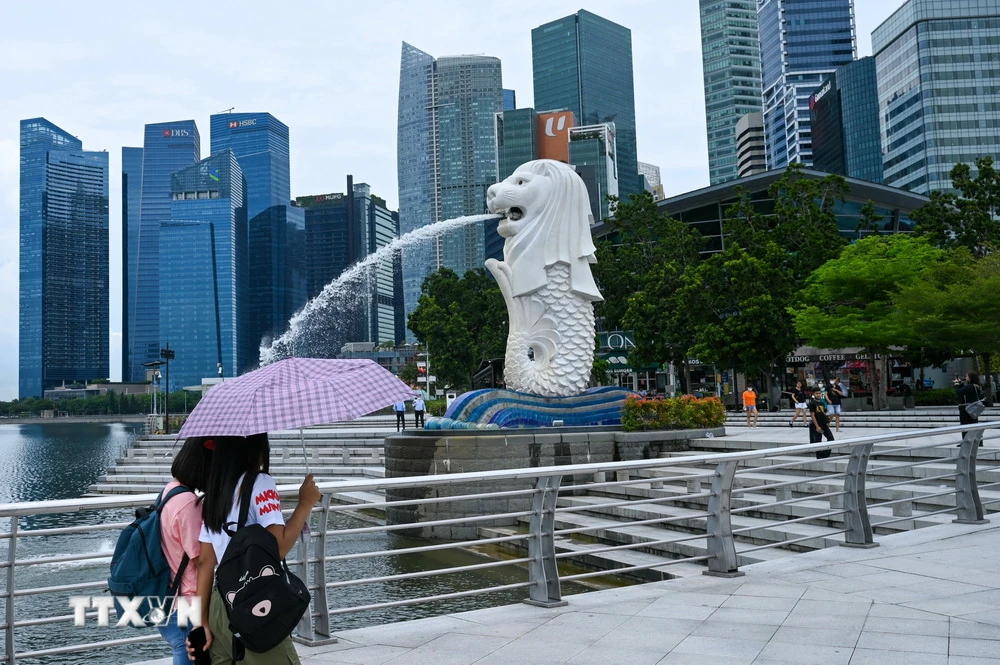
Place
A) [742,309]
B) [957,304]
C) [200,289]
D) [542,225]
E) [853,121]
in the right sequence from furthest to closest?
1. [200,289]
2. [853,121]
3. [742,309]
4. [957,304]
5. [542,225]

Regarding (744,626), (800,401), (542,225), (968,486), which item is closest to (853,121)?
(800,401)

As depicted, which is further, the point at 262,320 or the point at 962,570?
the point at 262,320

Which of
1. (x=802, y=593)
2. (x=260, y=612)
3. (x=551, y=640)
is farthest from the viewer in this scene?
(x=802, y=593)

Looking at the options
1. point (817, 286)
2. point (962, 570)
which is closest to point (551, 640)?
point (962, 570)

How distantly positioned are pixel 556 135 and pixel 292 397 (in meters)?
140

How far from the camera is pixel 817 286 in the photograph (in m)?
31.5

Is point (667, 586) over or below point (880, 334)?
below

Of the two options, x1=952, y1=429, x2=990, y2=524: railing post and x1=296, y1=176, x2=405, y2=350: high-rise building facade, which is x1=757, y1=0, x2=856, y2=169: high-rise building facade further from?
x1=952, y1=429, x2=990, y2=524: railing post

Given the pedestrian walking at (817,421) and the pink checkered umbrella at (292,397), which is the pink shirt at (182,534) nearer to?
the pink checkered umbrella at (292,397)

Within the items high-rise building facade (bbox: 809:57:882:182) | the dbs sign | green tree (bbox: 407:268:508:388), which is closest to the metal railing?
green tree (bbox: 407:268:508:388)

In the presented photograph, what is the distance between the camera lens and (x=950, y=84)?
9688 cm

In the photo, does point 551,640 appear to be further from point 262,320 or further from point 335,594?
point 262,320

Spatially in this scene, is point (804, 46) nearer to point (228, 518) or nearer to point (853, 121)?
point (853, 121)

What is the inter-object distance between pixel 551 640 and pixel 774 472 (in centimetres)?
978
